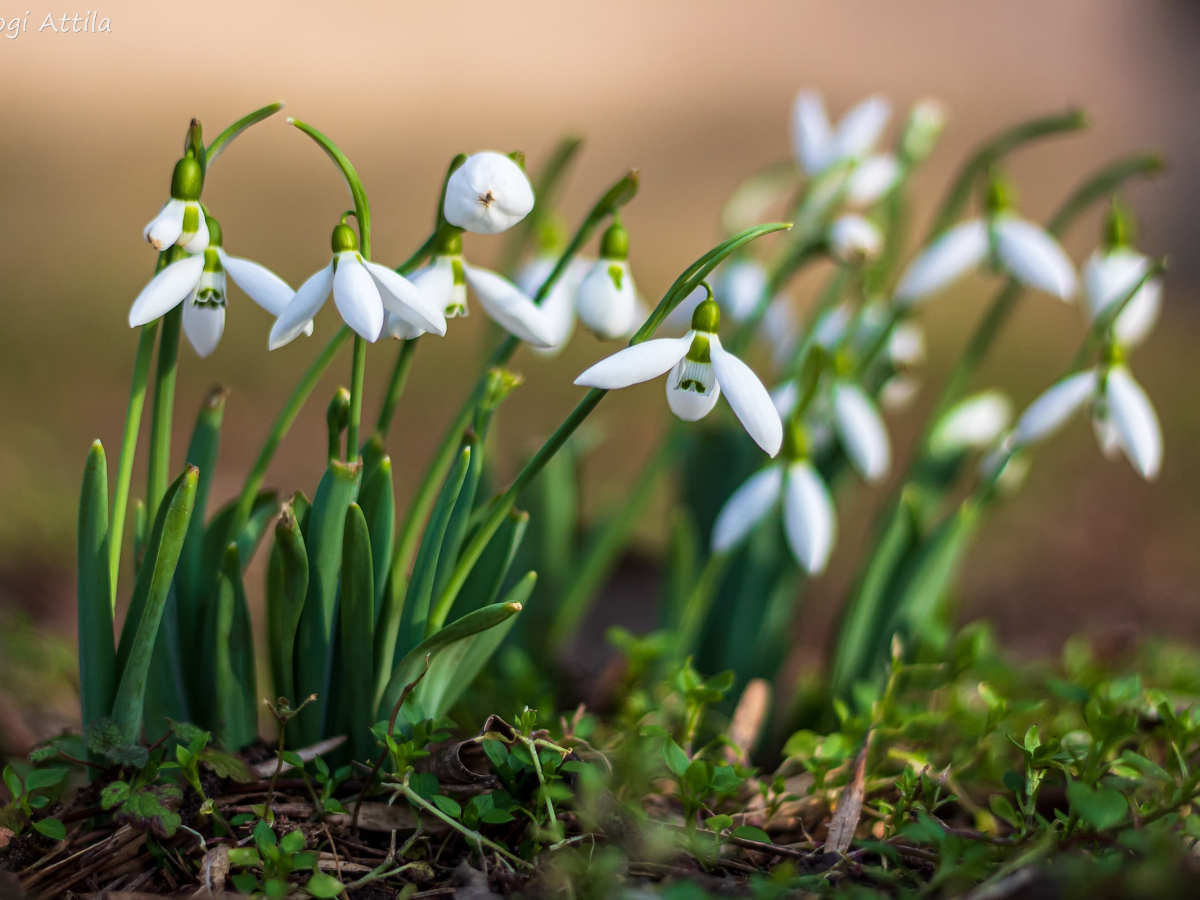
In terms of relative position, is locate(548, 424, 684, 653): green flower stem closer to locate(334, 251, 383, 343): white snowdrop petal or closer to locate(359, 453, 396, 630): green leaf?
locate(359, 453, 396, 630): green leaf

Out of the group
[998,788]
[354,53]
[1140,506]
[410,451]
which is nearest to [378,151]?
[354,53]

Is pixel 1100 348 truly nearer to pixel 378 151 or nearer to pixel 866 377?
Answer: pixel 866 377

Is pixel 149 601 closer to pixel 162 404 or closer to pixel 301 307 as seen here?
pixel 162 404

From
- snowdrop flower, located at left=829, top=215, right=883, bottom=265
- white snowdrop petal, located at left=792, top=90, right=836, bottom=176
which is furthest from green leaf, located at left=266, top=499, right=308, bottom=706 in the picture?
white snowdrop petal, located at left=792, top=90, right=836, bottom=176

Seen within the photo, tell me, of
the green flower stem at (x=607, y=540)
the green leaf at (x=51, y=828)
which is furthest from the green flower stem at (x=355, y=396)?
the green flower stem at (x=607, y=540)

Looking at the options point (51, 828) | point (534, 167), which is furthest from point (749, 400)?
point (534, 167)
